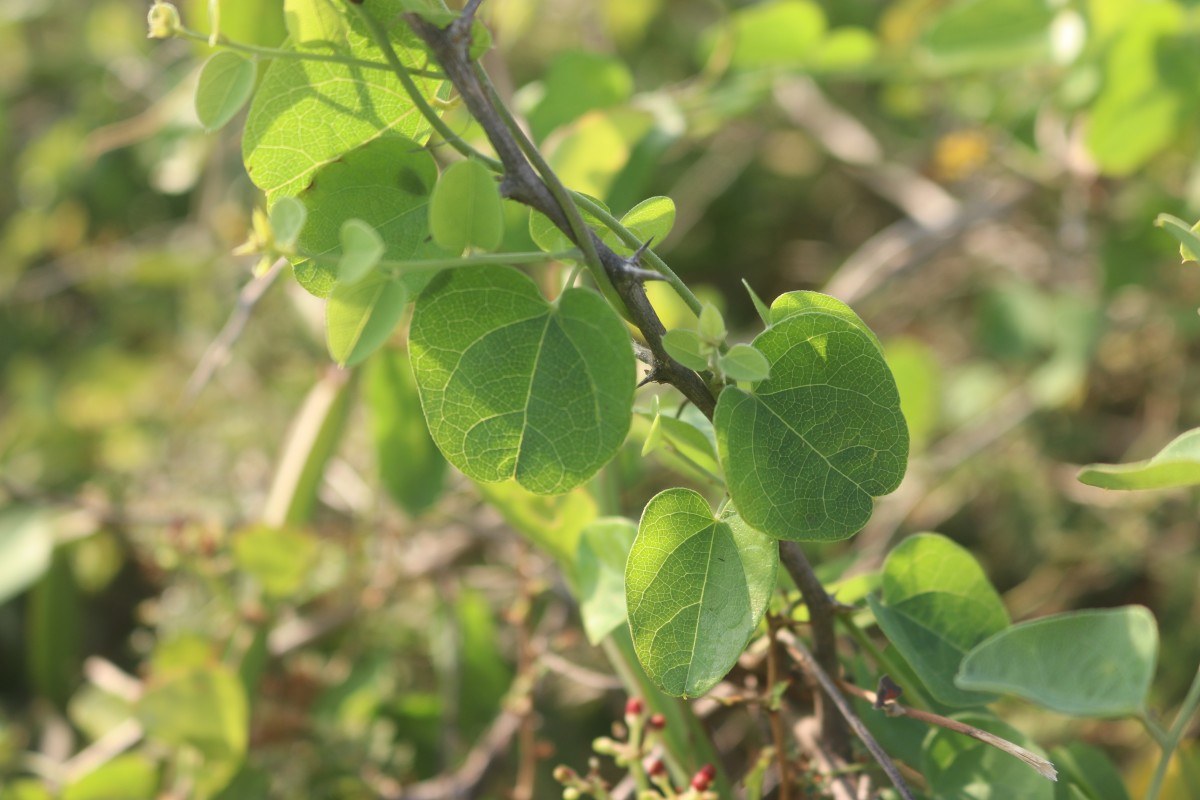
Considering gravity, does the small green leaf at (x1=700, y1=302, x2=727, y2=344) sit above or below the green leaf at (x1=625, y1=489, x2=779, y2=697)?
above

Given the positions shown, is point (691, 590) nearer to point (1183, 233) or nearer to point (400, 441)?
point (1183, 233)

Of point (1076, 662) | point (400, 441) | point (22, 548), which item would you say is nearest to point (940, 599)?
point (1076, 662)

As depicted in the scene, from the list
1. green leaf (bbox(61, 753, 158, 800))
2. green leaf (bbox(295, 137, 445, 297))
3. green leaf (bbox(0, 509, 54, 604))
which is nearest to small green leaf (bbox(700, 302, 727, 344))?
green leaf (bbox(295, 137, 445, 297))

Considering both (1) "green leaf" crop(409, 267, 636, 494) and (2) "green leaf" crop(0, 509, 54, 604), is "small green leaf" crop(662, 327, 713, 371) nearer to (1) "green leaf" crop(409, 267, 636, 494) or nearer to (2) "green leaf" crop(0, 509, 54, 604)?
(1) "green leaf" crop(409, 267, 636, 494)

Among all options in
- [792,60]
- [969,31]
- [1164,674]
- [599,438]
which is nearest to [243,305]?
[599,438]

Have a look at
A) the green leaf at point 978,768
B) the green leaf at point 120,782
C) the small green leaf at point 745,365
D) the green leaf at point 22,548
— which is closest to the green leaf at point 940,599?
the green leaf at point 978,768

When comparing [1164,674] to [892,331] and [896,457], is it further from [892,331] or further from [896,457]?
[896,457]
